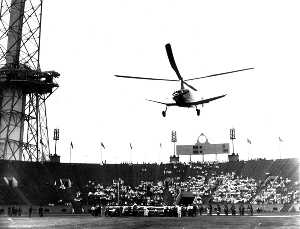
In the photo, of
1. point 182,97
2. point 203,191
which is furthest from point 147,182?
point 182,97

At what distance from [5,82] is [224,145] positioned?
170 feet

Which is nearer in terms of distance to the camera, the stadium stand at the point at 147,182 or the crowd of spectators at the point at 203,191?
the crowd of spectators at the point at 203,191

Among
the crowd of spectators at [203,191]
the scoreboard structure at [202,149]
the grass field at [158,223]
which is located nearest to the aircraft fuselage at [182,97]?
the grass field at [158,223]

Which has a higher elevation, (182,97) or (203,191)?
(182,97)

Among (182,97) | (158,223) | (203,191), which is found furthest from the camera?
(203,191)

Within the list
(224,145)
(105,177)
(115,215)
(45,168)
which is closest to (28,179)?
(45,168)

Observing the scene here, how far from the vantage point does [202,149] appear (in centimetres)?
11488

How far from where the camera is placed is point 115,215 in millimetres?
62188

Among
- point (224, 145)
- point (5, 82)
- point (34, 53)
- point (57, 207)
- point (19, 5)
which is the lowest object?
point (57, 207)

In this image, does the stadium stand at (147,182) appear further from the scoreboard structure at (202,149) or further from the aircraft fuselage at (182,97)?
the aircraft fuselage at (182,97)

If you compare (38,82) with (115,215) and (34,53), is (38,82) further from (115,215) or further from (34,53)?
(115,215)

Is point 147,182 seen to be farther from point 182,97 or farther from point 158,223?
point 182,97

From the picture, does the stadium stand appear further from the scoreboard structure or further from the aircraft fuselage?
the aircraft fuselage

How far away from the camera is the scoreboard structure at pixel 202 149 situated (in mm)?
113250
